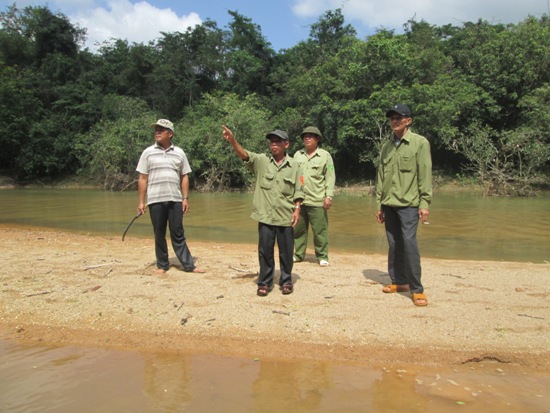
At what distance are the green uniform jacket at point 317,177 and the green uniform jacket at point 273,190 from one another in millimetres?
1450

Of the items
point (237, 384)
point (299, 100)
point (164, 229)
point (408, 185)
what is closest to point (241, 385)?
point (237, 384)

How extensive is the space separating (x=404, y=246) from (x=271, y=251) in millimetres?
1318

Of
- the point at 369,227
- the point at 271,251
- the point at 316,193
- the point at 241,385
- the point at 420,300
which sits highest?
the point at 316,193

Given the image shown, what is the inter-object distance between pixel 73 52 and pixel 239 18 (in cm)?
1538

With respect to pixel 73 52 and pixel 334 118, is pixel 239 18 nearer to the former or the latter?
pixel 73 52

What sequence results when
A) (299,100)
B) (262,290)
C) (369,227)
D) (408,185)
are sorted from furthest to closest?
(299,100) < (369,227) < (262,290) < (408,185)

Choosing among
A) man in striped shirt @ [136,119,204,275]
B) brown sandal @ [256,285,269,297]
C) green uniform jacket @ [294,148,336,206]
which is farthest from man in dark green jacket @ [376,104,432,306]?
man in striped shirt @ [136,119,204,275]

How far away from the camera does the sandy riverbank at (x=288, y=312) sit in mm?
3273

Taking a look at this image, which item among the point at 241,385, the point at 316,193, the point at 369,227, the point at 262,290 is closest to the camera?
the point at 241,385

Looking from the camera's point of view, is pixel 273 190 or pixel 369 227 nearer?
pixel 273 190

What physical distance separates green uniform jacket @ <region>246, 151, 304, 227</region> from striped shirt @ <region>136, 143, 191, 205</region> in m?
1.23

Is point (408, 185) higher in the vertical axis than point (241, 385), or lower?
higher

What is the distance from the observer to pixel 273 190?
14.5ft

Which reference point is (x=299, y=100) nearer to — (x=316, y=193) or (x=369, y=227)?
(x=369, y=227)
